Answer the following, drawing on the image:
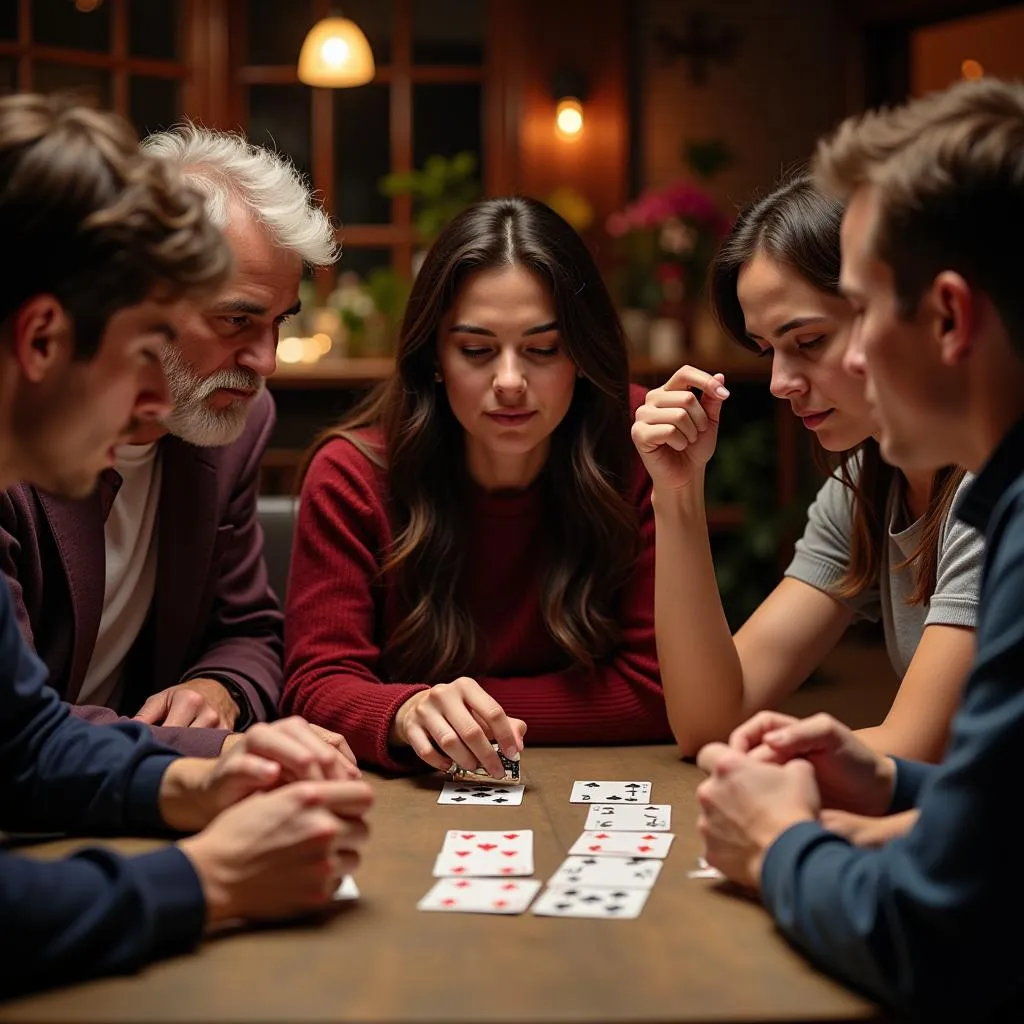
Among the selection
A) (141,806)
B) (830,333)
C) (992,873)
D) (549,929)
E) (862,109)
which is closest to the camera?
(992,873)

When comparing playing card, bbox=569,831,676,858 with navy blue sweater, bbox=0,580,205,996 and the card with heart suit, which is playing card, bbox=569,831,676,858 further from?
navy blue sweater, bbox=0,580,205,996

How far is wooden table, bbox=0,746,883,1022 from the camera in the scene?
1247 mm

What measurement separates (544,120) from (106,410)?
5.35 meters

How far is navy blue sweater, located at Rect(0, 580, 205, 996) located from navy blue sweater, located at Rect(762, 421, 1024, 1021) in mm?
647

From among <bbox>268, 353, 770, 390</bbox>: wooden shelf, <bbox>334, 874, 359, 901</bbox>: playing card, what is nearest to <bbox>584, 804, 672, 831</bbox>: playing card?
<bbox>334, 874, 359, 901</bbox>: playing card

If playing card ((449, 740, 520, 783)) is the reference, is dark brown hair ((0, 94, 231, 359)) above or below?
above

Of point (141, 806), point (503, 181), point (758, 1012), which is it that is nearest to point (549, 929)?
point (758, 1012)

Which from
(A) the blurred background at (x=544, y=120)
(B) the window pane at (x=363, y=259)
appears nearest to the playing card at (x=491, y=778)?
(A) the blurred background at (x=544, y=120)

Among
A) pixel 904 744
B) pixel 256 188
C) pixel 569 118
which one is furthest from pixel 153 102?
pixel 904 744

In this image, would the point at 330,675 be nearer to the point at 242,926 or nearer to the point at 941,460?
the point at 242,926

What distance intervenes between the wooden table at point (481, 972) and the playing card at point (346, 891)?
0.01 metres

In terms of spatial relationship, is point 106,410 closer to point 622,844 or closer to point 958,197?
point 622,844

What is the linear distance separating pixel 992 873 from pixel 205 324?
165cm

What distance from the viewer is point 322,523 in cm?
246
